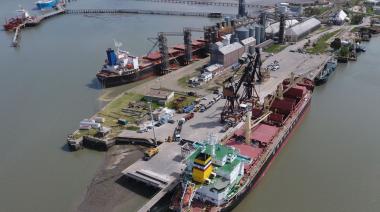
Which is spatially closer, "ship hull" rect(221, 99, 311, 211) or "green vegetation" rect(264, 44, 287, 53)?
"ship hull" rect(221, 99, 311, 211)

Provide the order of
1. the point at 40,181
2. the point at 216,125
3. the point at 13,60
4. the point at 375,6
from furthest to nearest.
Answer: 1. the point at 375,6
2. the point at 13,60
3. the point at 216,125
4. the point at 40,181

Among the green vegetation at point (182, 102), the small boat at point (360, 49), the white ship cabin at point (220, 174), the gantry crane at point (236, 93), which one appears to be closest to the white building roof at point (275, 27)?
the small boat at point (360, 49)

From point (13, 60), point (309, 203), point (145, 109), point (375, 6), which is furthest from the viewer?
point (375, 6)

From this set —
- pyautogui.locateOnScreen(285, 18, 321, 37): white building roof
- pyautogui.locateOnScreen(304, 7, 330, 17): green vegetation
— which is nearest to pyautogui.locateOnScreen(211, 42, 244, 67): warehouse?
pyautogui.locateOnScreen(285, 18, 321, 37): white building roof

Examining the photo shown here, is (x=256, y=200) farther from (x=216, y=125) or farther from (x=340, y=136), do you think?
(x=340, y=136)

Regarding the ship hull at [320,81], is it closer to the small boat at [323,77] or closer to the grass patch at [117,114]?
the small boat at [323,77]

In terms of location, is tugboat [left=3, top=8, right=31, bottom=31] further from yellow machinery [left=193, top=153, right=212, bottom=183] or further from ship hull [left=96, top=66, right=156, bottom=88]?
yellow machinery [left=193, top=153, right=212, bottom=183]

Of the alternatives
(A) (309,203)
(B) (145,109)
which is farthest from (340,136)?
(B) (145,109)
